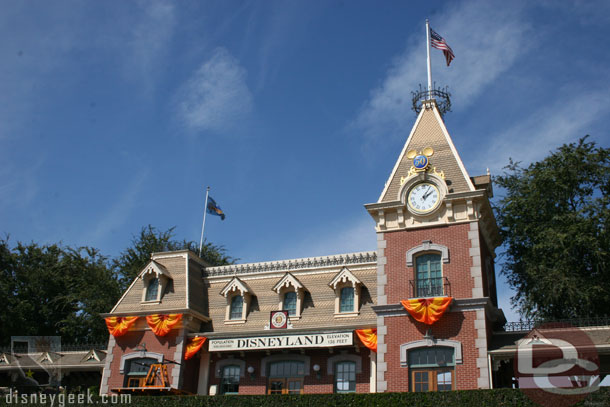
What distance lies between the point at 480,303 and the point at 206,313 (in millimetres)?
13774

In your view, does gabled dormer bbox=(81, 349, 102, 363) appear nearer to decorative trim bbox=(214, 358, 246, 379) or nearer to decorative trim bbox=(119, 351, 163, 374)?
decorative trim bbox=(119, 351, 163, 374)

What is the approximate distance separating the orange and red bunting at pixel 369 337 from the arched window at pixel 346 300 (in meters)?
2.13

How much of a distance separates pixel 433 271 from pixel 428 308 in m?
1.87

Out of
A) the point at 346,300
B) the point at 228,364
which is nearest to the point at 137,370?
the point at 228,364

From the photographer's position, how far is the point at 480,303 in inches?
855

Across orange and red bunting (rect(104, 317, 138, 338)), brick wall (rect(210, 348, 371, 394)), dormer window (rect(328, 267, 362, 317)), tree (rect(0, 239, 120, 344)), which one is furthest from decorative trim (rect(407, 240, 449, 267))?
tree (rect(0, 239, 120, 344))

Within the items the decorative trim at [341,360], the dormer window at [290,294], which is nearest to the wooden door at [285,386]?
the decorative trim at [341,360]

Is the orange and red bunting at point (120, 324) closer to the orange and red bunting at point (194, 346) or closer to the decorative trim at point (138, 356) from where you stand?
the decorative trim at point (138, 356)

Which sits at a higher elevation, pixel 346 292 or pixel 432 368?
pixel 346 292

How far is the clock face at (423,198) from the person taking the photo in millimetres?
24234

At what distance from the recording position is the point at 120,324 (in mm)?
28250

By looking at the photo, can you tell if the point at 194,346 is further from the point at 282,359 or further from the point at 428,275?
the point at 428,275

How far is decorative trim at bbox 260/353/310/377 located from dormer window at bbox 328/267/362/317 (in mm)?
2406

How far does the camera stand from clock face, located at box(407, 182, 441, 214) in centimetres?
2423
